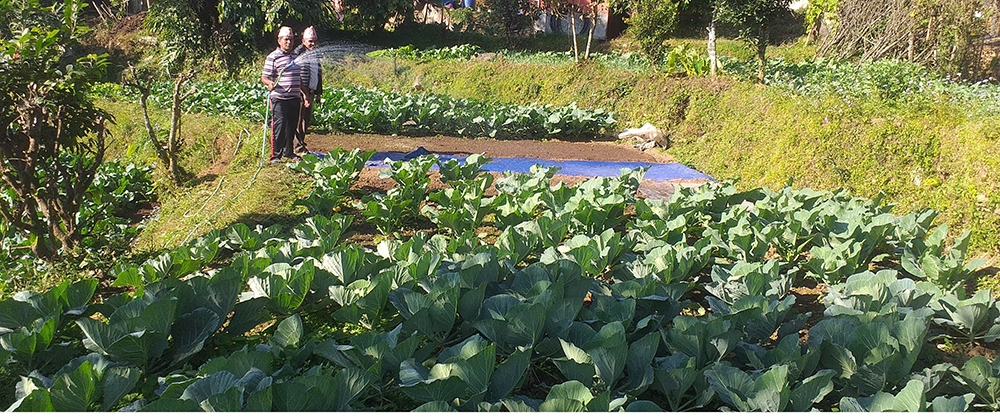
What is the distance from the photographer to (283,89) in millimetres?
7320

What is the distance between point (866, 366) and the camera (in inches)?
100

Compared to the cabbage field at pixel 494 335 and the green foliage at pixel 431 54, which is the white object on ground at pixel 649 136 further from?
the green foliage at pixel 431 54

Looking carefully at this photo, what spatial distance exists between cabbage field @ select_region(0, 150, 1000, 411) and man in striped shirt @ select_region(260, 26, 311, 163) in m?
3.49

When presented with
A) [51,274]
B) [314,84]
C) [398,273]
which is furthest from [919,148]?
[51,274]

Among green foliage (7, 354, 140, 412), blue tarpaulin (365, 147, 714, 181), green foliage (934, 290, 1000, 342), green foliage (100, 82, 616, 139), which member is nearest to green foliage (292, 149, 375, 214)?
blue tarpaulin (365, 147, 714, 181)

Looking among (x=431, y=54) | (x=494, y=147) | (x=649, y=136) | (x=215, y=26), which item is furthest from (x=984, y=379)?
(x=215, y=26)

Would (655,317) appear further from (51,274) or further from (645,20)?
(645,20)

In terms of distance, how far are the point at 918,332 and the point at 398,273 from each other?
6.83ft

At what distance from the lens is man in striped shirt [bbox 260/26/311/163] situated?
7.23 metres

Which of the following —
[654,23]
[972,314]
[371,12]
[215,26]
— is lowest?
[972,314]

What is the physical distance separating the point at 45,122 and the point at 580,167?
5.68 metres

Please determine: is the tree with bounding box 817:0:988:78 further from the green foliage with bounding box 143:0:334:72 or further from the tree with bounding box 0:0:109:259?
the green foliage with bounding box 143:0:334:72

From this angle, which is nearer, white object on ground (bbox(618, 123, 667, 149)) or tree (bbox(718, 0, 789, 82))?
white object on ground (bbox(618, 123, 667, 149))

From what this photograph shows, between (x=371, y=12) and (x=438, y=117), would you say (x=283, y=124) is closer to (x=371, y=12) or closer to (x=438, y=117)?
(x=438, y=117)
